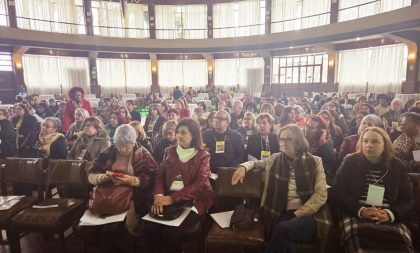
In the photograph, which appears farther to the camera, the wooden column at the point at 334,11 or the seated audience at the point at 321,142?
the wooden column at the point at 334,11

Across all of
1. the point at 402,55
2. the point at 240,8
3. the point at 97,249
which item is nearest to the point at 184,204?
the point at 97,249

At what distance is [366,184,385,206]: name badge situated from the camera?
2121 mm

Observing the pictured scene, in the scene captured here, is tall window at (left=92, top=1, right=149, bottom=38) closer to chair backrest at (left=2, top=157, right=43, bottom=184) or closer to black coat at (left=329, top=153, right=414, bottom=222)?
chair backrest at (left=2, top=157, right=43, bottom=184)

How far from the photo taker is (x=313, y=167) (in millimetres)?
2229

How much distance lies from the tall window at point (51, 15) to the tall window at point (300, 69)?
11464 millimetres

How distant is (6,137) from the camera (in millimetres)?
4562

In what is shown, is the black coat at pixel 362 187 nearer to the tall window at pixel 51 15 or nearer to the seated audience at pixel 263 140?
the seated audience at pixel 263 140

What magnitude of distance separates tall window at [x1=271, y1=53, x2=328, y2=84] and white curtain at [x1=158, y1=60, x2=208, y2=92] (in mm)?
4793

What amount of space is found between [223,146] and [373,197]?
1.65m

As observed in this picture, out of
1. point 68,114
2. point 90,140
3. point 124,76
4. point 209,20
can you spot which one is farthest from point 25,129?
point 209,20

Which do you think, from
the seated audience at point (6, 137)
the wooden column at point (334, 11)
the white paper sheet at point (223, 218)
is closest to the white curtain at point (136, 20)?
the wooden column at point (334, 11)

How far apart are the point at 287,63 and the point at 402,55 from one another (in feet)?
19.2

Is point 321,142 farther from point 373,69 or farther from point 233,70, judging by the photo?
point 233,70

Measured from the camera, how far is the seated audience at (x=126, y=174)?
7.59 ft
